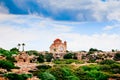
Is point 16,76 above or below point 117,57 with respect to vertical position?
below

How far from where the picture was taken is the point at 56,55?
123 m

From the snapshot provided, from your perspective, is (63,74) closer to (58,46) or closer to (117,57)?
(117,57)

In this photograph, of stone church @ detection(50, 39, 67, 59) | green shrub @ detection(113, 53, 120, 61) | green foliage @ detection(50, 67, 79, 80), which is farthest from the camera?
stone church @ detection(50, 39, 67, 59)

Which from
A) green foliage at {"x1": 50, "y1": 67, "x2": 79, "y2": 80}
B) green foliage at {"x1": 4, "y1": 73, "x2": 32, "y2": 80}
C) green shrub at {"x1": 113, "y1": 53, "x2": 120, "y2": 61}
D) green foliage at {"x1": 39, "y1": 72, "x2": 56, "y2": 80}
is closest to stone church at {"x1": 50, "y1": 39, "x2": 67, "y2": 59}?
green shrub at {"x1": 113, "y1": 53, "x2": 120, "y2": 61}

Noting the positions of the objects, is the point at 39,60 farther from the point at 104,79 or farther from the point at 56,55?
the point at 104,79

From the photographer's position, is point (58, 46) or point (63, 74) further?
point (58, 46)

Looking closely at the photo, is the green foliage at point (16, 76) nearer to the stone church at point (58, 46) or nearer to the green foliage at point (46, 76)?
Answer: the green foliage at point (46, 76)

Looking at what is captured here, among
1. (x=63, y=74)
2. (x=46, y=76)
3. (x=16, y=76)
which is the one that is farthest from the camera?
(x=63, y=74)

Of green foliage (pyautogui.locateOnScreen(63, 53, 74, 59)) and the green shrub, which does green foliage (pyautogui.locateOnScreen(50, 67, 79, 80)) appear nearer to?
the green shrub

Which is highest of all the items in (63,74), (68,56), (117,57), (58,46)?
(58,46)

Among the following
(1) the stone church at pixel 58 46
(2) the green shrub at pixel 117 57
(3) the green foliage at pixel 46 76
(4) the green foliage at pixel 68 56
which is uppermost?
A: (1) the stone church at pixel 58 46

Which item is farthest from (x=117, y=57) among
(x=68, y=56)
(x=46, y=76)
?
(x=46, y=76)

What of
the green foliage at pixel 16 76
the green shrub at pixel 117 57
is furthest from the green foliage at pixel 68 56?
the green foliage at pixel 16 76

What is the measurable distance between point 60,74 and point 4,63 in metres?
11.3
